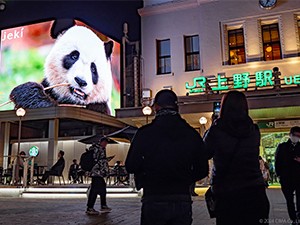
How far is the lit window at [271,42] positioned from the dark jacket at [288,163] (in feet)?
45.9

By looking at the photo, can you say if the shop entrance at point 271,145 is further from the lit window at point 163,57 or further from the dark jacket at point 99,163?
the dark jacket at point 99,163

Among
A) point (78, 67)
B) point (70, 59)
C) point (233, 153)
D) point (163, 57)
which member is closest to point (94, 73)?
point (78, 67)

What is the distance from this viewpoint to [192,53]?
2033 centimetres

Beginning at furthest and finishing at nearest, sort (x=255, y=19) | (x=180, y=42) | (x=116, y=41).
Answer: (x=116, y=41), (x=180, y=42), (x=255, y=19)

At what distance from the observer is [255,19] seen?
1884 centimetres

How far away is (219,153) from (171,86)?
17.2 metres

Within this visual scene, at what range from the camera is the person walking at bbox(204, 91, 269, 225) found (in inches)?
110

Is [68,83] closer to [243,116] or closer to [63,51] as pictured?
[63,51]

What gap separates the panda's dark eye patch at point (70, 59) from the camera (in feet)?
83.9

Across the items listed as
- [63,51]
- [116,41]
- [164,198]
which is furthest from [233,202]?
[116,41]

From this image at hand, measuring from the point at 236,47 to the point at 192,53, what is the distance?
2.70 meters

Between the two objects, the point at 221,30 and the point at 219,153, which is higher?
the point at 221,30

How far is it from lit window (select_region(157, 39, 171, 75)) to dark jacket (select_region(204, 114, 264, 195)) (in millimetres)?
17770

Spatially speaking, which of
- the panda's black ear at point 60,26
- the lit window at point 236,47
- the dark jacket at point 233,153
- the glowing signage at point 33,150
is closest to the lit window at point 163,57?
the lit window at point 236,47
